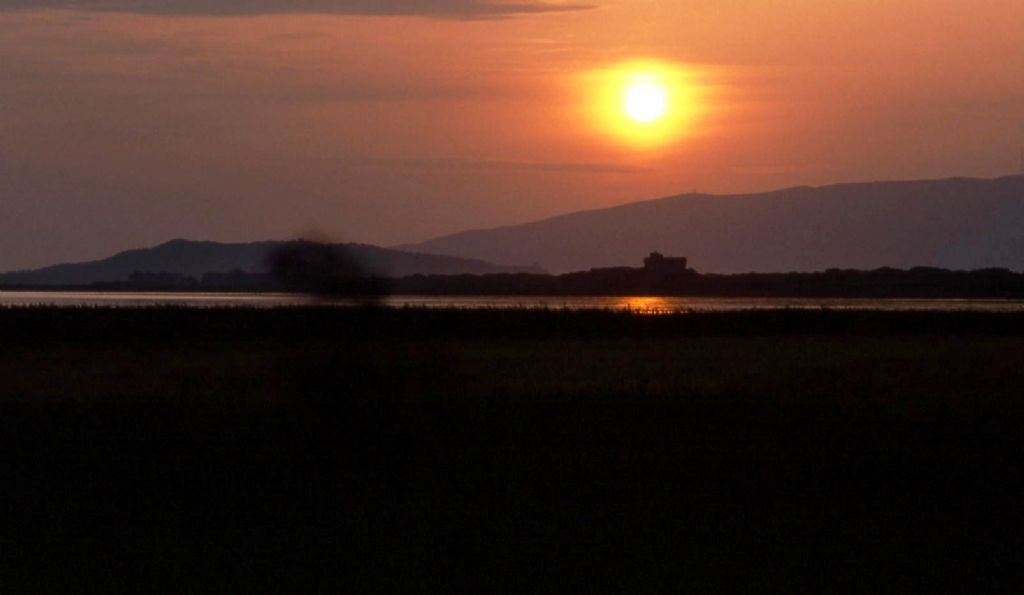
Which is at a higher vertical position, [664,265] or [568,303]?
[664,265]

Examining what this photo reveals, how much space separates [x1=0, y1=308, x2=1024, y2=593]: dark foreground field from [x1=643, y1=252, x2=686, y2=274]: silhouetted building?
127458mm

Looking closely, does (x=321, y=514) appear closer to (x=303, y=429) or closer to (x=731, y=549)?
(x=303, y=429)

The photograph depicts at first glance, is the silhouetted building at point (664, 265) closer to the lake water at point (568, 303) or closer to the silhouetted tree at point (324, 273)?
the lake water at point (568, 303)

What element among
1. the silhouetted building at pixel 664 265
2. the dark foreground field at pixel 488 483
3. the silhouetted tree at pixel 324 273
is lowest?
the dark foreground field at pixel 488 483

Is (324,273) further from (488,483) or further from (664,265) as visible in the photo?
(664,265)

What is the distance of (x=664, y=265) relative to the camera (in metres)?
152

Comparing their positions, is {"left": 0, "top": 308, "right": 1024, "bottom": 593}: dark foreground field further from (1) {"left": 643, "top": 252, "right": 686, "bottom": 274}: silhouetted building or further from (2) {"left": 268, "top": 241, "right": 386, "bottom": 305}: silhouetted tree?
(1) {"left": 643, "top": 252, "right": 686, "bottom": 274}: silhouetted building

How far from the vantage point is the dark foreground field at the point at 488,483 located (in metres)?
11.0

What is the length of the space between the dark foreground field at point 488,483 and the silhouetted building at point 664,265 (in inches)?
5018

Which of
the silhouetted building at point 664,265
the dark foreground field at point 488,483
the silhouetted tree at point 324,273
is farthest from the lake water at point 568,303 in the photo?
the silhouetted building at point 664,265

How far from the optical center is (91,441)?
16312 millimetres

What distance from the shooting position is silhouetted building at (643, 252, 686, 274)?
15175cm

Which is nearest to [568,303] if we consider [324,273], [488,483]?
[324,273]

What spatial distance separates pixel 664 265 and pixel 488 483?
139423mm
